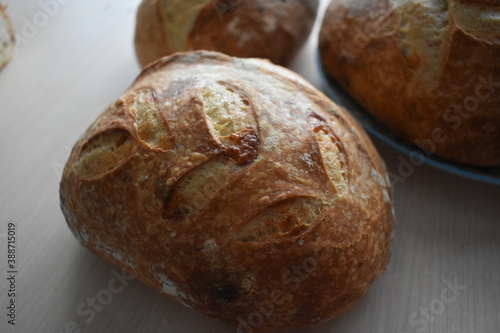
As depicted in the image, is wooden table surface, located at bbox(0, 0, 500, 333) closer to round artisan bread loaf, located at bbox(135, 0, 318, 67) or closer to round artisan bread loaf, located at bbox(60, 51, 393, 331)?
round artisan bread loaf, located at bbox(60, 51, 393, 331)

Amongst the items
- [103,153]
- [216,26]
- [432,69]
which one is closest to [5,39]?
[216,26]

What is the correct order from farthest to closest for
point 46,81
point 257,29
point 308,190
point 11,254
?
point 46,81 → point 257,29 → point 11,254 → point 308,190

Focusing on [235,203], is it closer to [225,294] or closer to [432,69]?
[225,294]

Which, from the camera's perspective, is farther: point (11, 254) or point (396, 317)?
point (11, 254)

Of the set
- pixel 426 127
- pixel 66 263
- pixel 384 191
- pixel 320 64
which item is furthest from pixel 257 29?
pixel 66 263

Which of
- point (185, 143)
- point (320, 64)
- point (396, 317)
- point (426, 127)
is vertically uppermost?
point (185, 143)

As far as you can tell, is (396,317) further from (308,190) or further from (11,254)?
(11,254)

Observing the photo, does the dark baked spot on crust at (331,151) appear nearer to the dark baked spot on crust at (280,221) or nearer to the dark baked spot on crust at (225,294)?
the dark baked spot on crust at (280,221)
